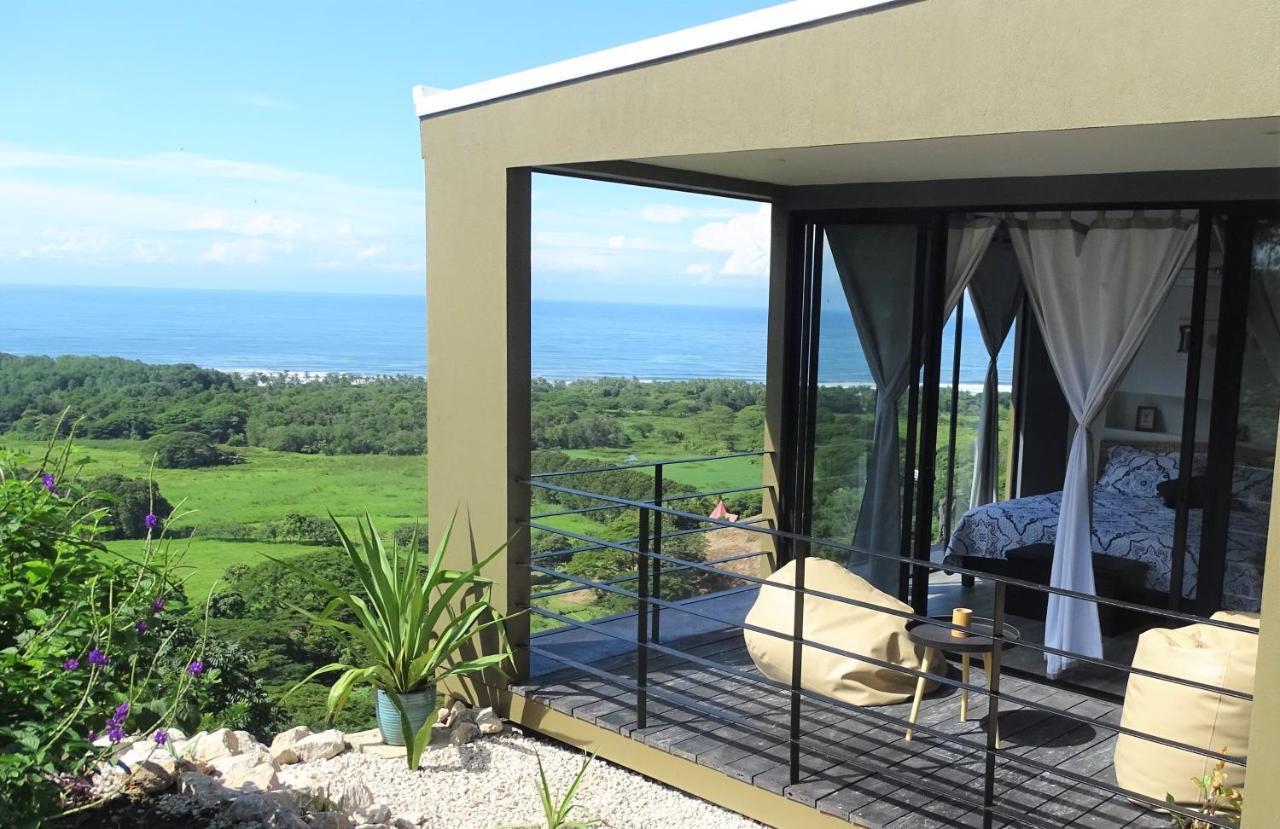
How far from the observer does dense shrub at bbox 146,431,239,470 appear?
23.0 m

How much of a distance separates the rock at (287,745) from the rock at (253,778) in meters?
0.42

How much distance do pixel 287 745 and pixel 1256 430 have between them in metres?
4.79

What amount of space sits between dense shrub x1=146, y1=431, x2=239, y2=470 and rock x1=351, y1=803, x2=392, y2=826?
2014cm

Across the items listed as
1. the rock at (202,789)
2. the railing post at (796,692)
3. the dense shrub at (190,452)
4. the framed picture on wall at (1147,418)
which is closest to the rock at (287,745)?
the rock at (202,789)

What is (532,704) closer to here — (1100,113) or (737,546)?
(1100,113)

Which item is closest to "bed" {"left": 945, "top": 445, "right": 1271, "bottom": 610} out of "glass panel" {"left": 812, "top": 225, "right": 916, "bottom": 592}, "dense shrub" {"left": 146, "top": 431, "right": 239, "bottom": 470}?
"glass panel" {"left": 812, "top": 225, "right": 916, "bottom": 592}

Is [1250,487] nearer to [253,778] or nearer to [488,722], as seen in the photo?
[488,722]

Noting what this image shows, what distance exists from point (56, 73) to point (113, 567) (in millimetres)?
31424

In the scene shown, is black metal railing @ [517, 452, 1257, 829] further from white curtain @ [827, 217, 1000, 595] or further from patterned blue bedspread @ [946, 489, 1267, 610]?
patterned blue bedspread @ [946, 489, 1267, 610]

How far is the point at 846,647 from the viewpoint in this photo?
16.5 feet

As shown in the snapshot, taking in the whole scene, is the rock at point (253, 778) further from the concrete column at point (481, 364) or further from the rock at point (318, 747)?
the concrete column at point (481, 364)

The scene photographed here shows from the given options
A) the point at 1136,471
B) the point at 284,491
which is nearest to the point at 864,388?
the point at 1136,471

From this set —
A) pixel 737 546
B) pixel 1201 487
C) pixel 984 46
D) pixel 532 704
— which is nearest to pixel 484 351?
pixel 532 704

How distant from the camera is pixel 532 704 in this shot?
5.54m
